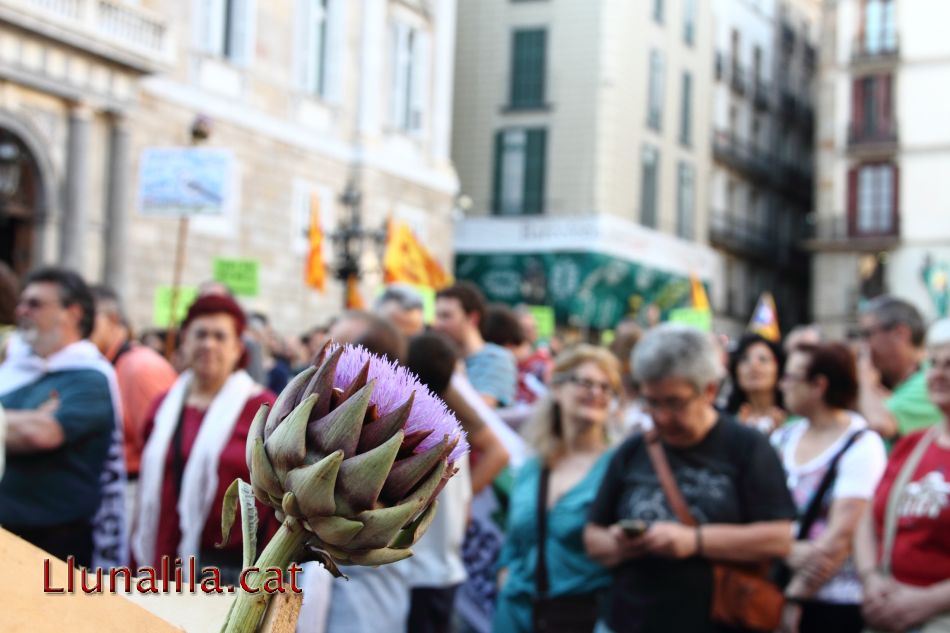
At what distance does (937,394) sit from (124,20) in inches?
547

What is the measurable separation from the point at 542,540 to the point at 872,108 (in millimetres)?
41002

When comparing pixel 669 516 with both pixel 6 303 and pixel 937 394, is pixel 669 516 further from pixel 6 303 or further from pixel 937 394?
pixel 6 303

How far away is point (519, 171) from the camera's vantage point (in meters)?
32.5

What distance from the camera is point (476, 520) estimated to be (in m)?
5.62

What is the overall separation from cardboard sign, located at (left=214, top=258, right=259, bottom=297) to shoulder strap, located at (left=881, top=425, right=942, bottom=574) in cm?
829

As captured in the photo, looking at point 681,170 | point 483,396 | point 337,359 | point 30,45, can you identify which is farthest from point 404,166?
point 337,359

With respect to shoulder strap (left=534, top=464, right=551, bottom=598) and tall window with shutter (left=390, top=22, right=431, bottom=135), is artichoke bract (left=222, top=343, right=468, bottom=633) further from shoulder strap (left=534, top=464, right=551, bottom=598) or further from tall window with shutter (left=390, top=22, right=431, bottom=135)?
tall window with shutter (left=390, top=22, right=431, bottom=135)

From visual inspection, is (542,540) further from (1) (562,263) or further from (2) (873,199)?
(2) (873,199)

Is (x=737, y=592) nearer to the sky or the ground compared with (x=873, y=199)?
nearer to the ground

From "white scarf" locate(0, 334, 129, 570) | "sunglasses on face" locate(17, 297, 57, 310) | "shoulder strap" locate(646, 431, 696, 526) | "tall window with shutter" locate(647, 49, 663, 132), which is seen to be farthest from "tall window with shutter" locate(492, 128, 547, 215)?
"shoulder strap" locate(646, 431, 696, 526)

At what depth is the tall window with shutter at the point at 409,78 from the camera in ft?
78.2

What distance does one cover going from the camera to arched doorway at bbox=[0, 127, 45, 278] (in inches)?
596

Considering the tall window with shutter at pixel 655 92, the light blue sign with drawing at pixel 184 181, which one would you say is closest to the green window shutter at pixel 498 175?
the tall window with shutter at pixel 655 92

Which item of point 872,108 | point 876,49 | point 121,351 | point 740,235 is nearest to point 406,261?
point 121,351
